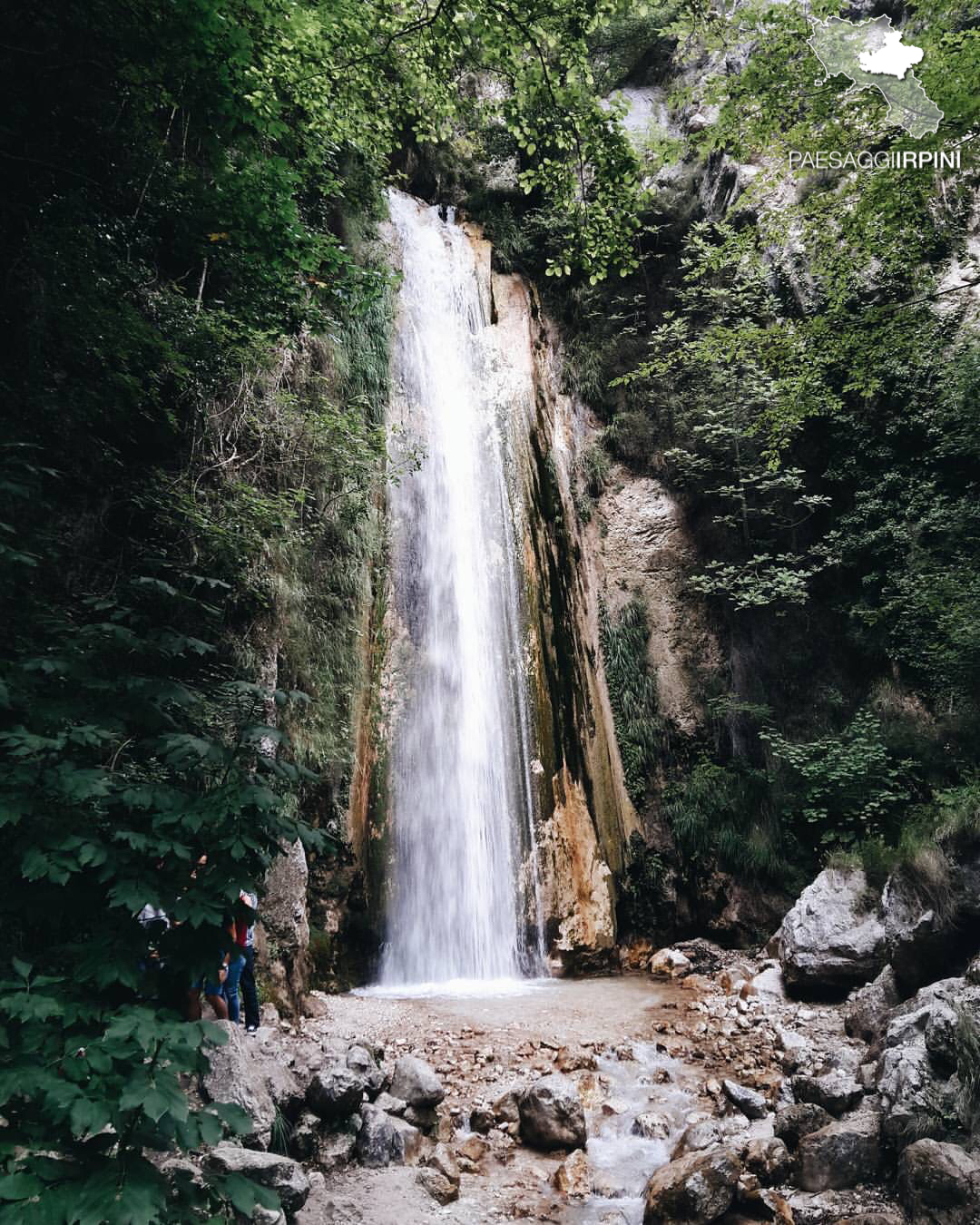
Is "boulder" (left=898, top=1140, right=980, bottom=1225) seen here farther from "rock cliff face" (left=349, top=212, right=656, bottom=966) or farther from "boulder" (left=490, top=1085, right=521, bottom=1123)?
"rock cliff face" (left=349, top=212, right=656, bottom=966)

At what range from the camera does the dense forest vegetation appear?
6.68 feet

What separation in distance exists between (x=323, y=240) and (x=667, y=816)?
837 centimetres

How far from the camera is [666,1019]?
19.4 ft

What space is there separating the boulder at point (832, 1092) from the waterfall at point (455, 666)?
12.6 feet

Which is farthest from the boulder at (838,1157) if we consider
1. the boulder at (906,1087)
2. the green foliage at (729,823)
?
the green foliage at (729,823)

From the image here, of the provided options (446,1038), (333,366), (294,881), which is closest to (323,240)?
(333,366)

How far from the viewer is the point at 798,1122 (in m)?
3.73

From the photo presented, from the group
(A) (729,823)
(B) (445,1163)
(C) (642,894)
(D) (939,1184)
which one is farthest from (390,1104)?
(A) (729,823)

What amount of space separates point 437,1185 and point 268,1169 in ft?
3.15

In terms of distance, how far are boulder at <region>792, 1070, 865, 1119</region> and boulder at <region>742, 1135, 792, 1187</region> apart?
1.60ft

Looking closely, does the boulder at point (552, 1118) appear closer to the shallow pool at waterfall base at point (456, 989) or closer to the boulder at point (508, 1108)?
the boulder at point (508, 1108)

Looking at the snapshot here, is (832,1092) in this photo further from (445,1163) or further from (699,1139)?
(445,1163)

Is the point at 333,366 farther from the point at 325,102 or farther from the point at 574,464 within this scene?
the point at 574,464

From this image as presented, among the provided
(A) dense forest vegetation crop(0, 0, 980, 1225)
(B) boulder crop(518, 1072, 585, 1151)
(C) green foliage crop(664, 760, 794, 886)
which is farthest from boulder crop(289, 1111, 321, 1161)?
(C) green foliage crop(664, 760, 794, 886)
